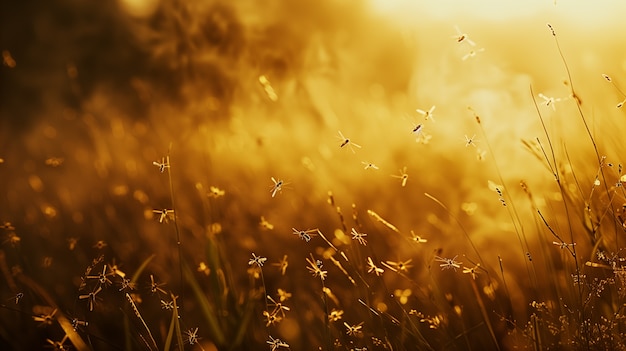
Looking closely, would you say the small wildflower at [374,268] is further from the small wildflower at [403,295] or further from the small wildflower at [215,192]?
the small wildflower at [215,192]

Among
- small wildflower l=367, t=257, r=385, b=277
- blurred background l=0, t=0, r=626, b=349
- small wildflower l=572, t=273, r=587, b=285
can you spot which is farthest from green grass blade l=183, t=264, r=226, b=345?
small wildflower l=572, t=273, r=587, b=285

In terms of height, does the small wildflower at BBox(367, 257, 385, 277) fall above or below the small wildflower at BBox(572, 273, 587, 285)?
below

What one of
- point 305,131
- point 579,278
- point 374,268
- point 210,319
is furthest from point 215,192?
point 579,278

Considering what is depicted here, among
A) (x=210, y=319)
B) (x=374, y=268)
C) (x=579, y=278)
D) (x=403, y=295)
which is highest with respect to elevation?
(x=579, y=278)

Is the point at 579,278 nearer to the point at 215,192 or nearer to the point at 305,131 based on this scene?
the point at 215,192

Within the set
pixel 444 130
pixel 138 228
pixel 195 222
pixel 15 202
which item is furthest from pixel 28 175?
pixel 444 130

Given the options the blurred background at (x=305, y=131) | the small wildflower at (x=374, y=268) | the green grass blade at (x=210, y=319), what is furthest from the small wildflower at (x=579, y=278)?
the green grass blade at (x=210, y=319)

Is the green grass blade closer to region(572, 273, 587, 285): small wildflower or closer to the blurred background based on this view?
the blurred background

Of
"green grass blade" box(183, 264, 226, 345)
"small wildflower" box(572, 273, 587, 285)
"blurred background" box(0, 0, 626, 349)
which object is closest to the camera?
"small wildflower" box(572, 273, 587, 285)
